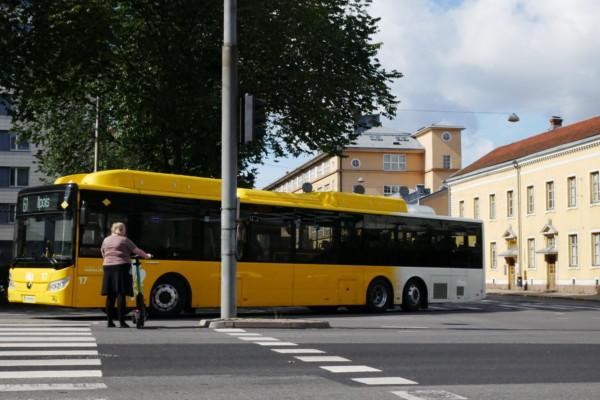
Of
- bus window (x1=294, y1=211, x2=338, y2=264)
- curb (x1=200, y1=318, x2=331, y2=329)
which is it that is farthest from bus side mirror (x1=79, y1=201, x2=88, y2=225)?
bus window (x1=294, y1=211, x2=338, y2=264)

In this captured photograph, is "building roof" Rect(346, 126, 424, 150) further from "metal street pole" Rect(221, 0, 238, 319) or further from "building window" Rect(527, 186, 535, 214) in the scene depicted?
"metal street pole" Rect(221, 0, 238, 319)

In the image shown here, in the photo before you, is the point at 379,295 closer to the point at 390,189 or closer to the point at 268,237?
the point at 268,237

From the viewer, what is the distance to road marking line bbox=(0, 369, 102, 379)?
8.77 meters

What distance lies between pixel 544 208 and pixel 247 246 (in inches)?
1634

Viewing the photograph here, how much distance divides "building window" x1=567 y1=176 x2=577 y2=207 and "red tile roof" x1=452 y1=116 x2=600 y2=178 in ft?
7.73

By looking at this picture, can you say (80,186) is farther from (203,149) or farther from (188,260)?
(203,149)

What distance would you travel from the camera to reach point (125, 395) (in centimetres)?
779

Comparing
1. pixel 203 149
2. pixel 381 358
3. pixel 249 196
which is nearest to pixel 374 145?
pixel 203 149

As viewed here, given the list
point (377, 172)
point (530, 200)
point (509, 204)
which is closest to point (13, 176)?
point (509, 204)

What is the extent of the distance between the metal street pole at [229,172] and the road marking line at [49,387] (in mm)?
8200

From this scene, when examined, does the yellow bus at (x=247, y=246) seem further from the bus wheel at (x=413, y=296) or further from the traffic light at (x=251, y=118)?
the traffic light at (x=251, y=118)

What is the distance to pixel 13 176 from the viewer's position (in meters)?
79.5

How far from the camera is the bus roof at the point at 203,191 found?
65.0ft

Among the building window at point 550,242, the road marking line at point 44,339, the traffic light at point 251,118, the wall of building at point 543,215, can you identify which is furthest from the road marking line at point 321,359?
the building window at point 550,242
